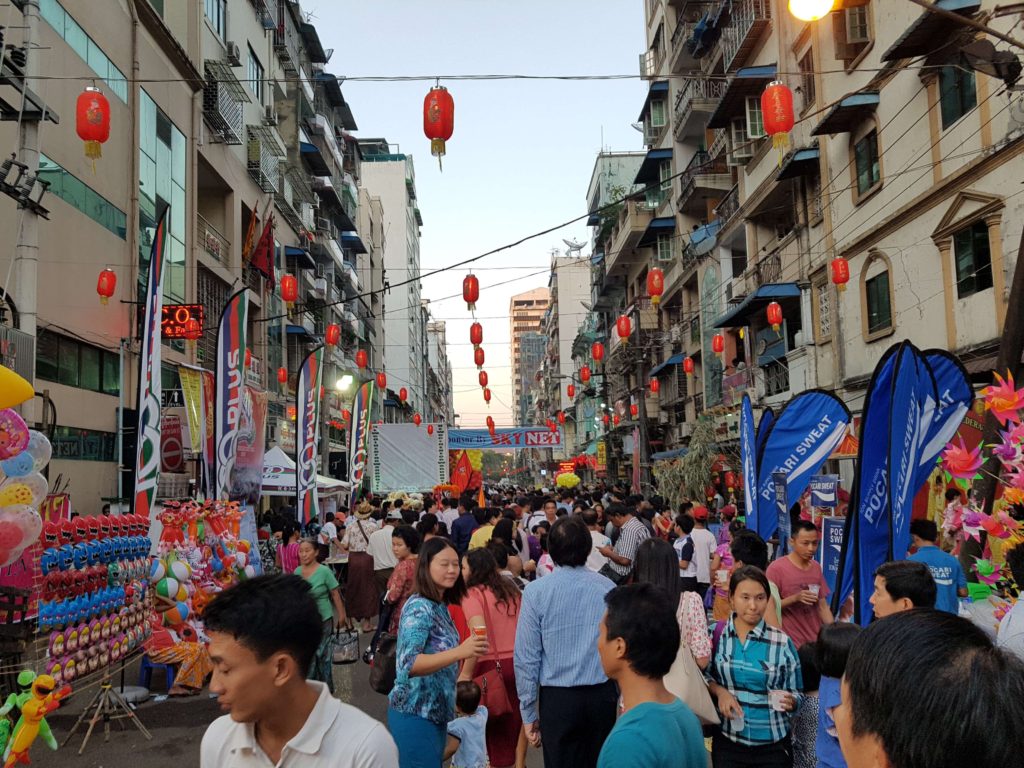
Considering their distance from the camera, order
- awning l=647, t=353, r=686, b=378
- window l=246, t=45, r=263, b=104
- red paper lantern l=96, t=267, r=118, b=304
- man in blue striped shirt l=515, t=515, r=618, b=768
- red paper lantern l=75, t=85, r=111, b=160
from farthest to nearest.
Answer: awning l=647, t=353, r=686, b=378 → window l=246, t=45, r=263, b=104 → red paper lantern l=96, t=267, r=118, b=304 → red paper lantern l=75, t=85, r=111, b=160 → man in blue striped shirt l=515, t=515, r=618, b=768

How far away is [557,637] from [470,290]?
37.4 feet

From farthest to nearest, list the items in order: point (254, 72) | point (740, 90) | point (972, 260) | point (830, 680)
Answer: point (254, 72) < point (740, 90) < point (972, 260) < point (830, 680)

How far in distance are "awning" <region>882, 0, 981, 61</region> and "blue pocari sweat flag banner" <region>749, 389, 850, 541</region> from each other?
667 centimetres

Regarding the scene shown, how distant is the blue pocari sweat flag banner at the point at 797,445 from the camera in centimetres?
1006

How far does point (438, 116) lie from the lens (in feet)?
29.0

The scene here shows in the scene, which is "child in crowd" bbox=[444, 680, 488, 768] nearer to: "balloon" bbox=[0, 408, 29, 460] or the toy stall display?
the toy stall display

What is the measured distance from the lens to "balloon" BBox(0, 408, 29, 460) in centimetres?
585

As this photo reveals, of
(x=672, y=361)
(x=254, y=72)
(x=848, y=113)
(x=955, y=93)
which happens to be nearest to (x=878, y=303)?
(x=848, y=113)

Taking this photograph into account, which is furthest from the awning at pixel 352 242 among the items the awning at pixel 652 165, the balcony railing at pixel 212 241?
the balcony railing at pixel 212 241

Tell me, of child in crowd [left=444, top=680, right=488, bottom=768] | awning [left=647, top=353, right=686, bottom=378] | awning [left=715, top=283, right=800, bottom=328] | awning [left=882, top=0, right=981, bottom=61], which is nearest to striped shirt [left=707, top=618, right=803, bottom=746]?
child in crowd [left=444, top=680, right=488, bottom=768]

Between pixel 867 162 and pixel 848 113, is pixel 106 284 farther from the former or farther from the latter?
pixel 867 162

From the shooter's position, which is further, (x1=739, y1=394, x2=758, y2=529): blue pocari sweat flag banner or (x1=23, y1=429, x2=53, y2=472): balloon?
(x1=739, y1=394, x2=758, y2=529): blue pocari sweat flag banner

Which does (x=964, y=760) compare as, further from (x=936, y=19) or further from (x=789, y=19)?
(x=789, y=19)

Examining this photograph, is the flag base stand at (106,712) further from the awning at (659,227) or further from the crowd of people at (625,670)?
the awning at (659,227)
